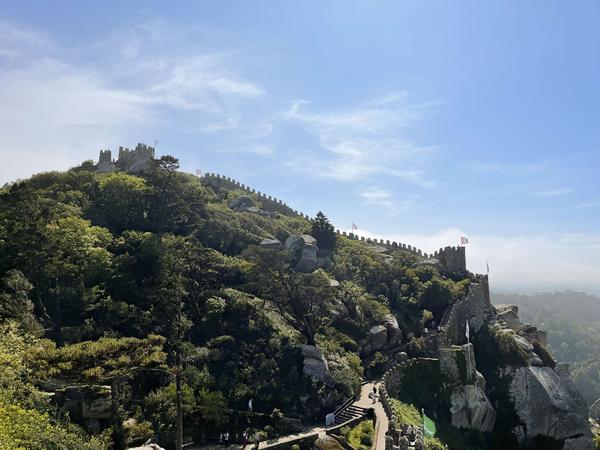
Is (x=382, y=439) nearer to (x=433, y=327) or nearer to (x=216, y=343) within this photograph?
(x=216, y=343)

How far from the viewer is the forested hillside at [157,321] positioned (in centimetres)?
2070

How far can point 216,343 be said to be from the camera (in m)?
33.6

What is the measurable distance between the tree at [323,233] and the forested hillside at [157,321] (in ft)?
27.7

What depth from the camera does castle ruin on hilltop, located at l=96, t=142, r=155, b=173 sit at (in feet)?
245

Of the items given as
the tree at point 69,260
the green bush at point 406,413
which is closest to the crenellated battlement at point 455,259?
the green bush at point 406,413

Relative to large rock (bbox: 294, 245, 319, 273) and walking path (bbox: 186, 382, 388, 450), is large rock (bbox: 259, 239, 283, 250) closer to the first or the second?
large rock (bbox: 294, 245, 319, 273)

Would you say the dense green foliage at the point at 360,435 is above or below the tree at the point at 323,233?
below

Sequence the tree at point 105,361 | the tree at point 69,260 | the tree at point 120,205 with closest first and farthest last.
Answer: the tree at point 105,361 < the tree at point 69,260 < the tree at point 120,205

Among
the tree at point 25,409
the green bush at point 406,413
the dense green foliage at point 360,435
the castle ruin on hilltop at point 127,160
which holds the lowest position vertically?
the green bush at point 406,413

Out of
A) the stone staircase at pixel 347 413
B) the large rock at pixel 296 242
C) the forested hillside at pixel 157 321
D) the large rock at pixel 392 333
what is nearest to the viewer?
the forested hillside at pixel 157 321

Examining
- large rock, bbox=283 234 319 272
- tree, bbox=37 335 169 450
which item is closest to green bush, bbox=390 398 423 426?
tree, bbox=37 335 169 450

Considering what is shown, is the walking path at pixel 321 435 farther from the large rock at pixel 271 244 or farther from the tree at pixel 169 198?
the tree at pixel 169 198

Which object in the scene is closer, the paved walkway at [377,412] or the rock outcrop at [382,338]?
A: the paved walkway at [377,412]

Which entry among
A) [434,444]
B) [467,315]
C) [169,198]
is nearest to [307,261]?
[169,198]
